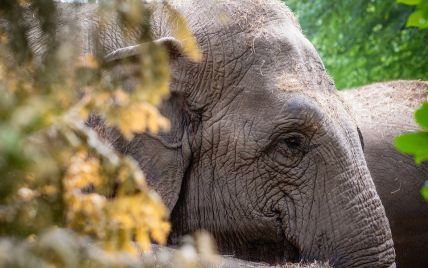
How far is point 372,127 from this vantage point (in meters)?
8.94

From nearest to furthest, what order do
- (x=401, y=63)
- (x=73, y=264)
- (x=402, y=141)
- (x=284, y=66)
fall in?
(x=73, y=264) → (x=402, y=141) → (x=284, y=66) → (x=401, y=63)

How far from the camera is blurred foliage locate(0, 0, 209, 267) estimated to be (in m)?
2.65

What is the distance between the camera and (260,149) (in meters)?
6.24

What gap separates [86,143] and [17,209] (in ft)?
1.43

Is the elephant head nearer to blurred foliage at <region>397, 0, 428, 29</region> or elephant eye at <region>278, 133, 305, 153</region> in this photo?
elephant eye at <region>278, 133, 305, 153</region>

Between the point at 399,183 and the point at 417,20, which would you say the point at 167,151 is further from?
the point at 417,20

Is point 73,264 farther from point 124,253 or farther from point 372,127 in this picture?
point 372,127

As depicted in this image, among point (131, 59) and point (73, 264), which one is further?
point (131, 59)

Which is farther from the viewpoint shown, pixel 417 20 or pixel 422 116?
pixel 417 20

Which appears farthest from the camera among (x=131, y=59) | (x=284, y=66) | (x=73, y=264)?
(x=284, y=66)

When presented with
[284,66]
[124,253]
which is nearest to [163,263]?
[124,253]

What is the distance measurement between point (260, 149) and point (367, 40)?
8272mm

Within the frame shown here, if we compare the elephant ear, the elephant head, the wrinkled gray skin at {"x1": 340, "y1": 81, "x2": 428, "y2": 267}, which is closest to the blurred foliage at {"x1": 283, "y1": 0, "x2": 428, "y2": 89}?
the wrinkled gray skin at {"x1": 340, "y1": 81, "x2": 428, "y2": 267}

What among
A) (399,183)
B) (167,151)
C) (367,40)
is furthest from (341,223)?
(367,40)
